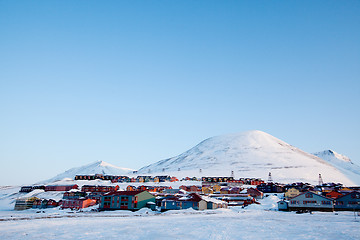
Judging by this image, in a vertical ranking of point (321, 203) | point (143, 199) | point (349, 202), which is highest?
point (143, 199)

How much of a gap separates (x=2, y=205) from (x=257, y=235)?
91.8m

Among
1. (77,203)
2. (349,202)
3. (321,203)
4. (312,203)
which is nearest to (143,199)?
(77,203)

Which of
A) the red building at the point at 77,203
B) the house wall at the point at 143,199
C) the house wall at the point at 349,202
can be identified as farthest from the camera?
the red building at the point at 77,203

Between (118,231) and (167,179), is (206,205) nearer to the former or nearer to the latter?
(118,231)

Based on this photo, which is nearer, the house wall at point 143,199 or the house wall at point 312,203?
the house wall at point 312,203

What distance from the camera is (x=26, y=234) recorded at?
84.9ft

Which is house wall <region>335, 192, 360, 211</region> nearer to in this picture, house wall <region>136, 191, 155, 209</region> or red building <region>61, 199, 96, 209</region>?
house wall <region>136, 191, 155, 209</region>

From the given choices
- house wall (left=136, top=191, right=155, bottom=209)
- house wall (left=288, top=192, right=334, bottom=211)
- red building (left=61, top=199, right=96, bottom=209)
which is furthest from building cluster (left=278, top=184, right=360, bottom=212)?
red building (left=61, top=199, right=96, bottom=209)

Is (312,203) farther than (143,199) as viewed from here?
No

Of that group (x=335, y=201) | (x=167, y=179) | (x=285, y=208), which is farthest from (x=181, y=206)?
(x=167, y=179)

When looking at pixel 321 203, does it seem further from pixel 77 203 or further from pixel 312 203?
pixel 77 203

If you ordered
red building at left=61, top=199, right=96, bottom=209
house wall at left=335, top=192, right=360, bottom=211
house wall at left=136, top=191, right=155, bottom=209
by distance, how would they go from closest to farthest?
house wall at left=335, top=192, right=360, bottom=211 → house wall at left=136, top=191, right=155, bottom=209 → red building at left=61, top=199, right=96, bottom=209

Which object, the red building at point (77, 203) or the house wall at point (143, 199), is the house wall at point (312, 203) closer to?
the house wall at point (143, 199)

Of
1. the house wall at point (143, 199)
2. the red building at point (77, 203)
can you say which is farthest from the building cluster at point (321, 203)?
the red building at point (77, 203)
